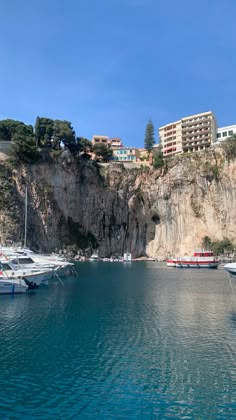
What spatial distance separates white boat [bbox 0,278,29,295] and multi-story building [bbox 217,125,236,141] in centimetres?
9866

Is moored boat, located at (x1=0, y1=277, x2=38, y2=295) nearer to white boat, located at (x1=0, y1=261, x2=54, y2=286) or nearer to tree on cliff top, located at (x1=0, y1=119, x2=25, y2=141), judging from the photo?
white boat, located at (x1=0, y1=261, x2=54, y2=286)

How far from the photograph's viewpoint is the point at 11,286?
4466 cm

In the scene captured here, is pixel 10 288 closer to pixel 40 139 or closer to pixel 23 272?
pixel 23 272

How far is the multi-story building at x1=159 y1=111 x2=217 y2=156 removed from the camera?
429ft

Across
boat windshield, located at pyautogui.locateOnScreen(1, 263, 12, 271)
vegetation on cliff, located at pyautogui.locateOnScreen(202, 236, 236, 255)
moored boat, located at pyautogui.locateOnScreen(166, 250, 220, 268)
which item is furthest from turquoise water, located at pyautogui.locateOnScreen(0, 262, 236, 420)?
vegetation on cliff, located at pyautogui.locateOnScreen(202, 236, 236, 255)

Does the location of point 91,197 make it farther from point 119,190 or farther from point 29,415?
point 29,415

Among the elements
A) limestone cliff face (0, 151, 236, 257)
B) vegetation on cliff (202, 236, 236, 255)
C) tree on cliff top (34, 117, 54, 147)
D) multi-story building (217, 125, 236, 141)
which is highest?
multi-story building (217, 125, 236, 141)

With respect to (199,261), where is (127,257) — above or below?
above

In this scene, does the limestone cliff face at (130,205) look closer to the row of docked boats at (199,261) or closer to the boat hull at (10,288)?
the row of docked boats at (199,261)

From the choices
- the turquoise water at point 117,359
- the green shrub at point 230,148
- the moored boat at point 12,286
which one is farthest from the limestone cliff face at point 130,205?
the turquoise water at point 117,359

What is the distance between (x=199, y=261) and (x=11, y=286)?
192 ft

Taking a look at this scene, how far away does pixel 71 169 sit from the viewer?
112 meters

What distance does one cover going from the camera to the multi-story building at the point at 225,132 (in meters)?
128

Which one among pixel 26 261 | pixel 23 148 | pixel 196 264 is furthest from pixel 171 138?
pixel 26 261
